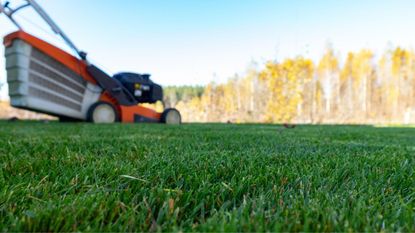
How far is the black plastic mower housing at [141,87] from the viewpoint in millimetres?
6480

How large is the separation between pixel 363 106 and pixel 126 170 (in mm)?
32888

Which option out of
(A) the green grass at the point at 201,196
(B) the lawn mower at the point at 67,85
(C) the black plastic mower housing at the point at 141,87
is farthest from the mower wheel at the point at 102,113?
(A) the green grass at the point at 201,196

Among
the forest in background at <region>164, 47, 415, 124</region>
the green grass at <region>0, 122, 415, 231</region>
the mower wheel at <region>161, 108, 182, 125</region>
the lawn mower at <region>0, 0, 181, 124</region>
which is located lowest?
the green grass at <region>0, 122, 415, 231</region>

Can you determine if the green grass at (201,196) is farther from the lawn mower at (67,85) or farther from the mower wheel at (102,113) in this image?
the mower wheel at (102,113)

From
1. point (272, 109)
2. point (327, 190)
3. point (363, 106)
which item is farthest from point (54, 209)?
point (363, 106)

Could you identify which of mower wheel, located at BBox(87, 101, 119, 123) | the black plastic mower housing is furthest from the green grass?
the black plastic mower housing

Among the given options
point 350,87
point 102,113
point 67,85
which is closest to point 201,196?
point 67,85

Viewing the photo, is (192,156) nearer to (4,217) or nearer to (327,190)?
(327,190)

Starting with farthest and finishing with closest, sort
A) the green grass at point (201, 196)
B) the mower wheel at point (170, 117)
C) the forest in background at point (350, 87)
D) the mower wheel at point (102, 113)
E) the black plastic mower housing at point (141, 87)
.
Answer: the forest in background at point (350, 87) → the mower wheel at point (170, 117) → the black plastic mower housing at point (141, 87) → the mower wheel at point (102, 113) → the green grass at point (201, 196)

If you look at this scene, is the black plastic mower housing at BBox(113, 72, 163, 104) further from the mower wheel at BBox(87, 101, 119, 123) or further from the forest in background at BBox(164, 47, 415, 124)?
the forest in background at BBox(164, 47, 415, 124)

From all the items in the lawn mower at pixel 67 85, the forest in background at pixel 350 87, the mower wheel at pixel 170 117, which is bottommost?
the mower wheel at pixel 170 117

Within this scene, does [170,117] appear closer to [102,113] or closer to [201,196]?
[102,113]

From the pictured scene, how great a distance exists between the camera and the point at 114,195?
0.72 metres

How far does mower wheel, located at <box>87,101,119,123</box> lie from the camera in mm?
5742
